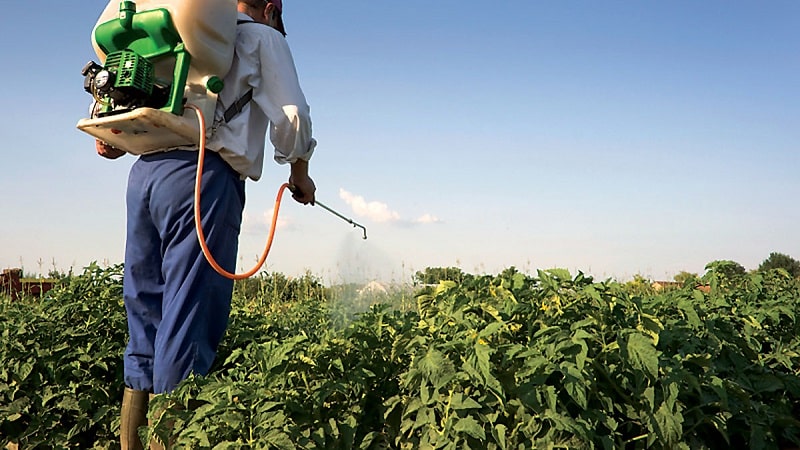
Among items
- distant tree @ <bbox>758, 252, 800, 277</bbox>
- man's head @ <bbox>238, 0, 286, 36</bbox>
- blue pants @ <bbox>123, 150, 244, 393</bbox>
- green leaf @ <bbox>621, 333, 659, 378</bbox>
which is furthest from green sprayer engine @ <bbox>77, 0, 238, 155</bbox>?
distant tree @ <bbox>758, 252, 800, 277</bbox>

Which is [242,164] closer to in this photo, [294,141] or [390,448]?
[294,141]

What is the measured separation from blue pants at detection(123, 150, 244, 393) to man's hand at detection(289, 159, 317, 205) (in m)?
0.23

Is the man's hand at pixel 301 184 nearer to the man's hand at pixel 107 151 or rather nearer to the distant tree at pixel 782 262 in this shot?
the man's hand at pixel 107 151

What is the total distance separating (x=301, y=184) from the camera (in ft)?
10.4

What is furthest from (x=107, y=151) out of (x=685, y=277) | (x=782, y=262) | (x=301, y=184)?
(x=782, y=262)

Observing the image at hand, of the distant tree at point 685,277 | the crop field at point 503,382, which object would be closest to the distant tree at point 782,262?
the distant tree at point 685,277

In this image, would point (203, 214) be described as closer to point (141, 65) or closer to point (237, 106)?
point (237, 106)

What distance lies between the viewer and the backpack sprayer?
2.82 metres

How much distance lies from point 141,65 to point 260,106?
1.56 ft

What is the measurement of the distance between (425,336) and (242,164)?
41.0 inches

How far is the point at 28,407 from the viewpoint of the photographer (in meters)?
3.72

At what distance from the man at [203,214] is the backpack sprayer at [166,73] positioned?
0.26ft

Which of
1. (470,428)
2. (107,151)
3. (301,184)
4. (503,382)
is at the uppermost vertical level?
(107,151)

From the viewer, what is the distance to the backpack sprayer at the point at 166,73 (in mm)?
2818
